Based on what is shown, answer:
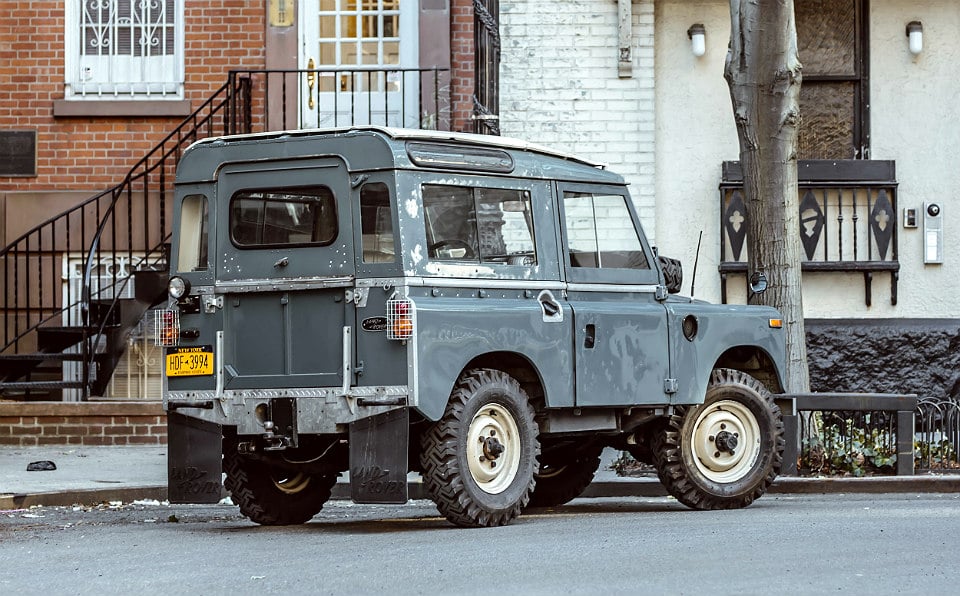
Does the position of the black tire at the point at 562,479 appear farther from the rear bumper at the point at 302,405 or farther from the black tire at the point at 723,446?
the rear bumper at the point at 302,405

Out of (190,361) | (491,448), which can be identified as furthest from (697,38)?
(190,361)

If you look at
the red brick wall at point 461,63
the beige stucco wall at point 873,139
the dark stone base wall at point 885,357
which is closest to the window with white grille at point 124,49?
the red brick wall at point 461,63

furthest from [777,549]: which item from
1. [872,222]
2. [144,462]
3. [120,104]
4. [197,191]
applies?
[120,104]

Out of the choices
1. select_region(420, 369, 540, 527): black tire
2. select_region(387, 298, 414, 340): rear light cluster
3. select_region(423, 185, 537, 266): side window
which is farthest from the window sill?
select_region(387, 298, 414, 340): rear light cluster

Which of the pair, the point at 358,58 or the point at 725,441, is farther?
the point at 358,58

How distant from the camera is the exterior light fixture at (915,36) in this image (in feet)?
56.5

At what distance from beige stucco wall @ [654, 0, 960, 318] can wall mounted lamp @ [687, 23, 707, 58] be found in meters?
0.10

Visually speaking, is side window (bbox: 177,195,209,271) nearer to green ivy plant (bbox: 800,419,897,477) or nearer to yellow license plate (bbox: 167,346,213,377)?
yellow license plate (bbox: 167,346,213,377)

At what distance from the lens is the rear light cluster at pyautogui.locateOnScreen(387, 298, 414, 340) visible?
358 inches

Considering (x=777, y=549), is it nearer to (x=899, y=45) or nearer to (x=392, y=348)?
(x=392, y=348)

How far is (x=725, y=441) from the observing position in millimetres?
10797

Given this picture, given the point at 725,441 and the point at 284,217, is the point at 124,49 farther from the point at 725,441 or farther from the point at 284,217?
the point at 725,441

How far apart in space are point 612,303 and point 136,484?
4.10 metres

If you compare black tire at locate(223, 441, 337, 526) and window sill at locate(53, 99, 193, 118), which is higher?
window sill at locate(53, 99, 193, 118)
